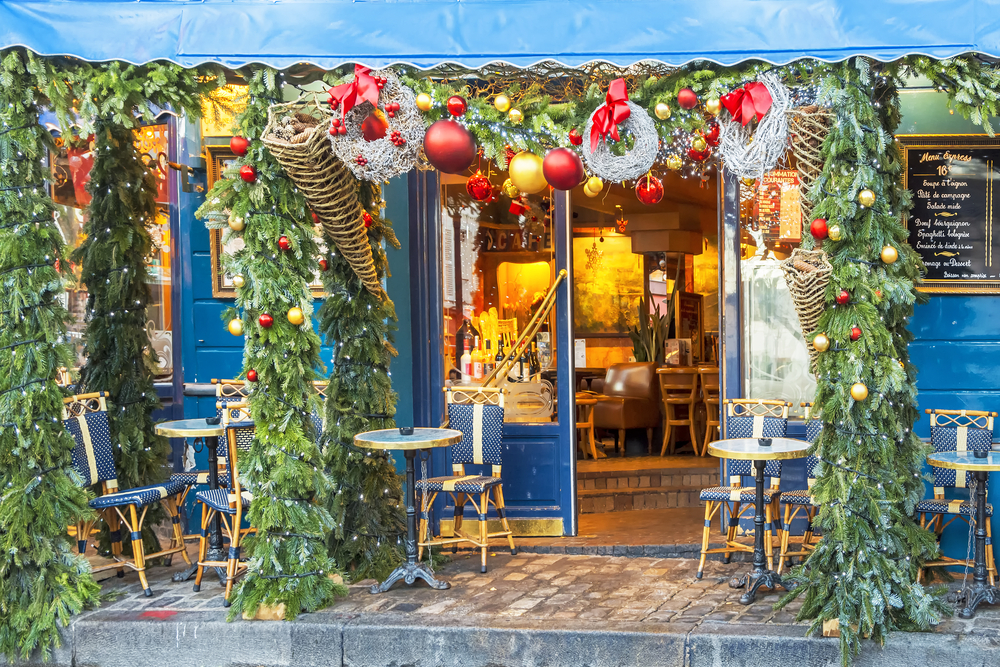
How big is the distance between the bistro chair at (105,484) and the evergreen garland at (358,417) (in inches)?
41.8

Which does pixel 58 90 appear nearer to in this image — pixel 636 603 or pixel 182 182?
pixel 182 182

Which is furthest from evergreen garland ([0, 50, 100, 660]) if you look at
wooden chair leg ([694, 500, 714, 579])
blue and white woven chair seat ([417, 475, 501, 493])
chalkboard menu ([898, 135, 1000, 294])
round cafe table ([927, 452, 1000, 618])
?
chalkboard menu ([898, 135, 1000, 294])

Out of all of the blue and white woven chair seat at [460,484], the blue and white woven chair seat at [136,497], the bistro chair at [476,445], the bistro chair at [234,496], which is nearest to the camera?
the bistro chair at [234,496]

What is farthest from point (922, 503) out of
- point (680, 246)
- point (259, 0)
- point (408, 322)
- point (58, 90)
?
point (680, 246)

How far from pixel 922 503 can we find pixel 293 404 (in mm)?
3559

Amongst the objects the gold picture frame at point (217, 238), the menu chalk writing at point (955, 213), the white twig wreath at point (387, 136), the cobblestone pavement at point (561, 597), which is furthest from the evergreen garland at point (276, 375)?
the menu chalk writing at point (955, 213)

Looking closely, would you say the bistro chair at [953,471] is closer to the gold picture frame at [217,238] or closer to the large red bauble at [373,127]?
the large red bauble at [373,127]

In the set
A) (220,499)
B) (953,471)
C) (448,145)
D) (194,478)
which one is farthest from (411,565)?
(953,471)

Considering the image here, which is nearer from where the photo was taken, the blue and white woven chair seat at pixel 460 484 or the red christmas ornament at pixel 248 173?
the red christmas ornament at pixel 248 173

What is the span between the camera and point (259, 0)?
4.95 meters

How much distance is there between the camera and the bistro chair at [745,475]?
5898 millimetres

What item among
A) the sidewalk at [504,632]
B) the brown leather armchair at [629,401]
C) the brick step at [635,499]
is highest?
the brown leather armchair at [629,401]

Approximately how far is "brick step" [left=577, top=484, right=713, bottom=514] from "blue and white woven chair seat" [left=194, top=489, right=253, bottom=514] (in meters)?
3.07

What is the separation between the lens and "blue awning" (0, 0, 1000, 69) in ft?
14.6
